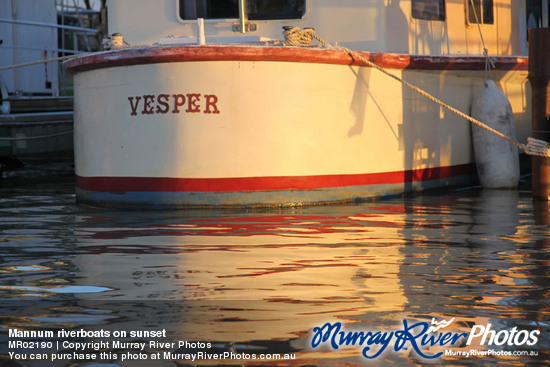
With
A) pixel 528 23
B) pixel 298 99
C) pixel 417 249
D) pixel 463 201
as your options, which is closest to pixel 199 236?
pixel 417 249

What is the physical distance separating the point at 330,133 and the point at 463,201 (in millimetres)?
1456

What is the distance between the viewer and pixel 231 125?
768 cm

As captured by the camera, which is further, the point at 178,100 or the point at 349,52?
the point at 349,52

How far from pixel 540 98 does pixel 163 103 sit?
11.7 feet

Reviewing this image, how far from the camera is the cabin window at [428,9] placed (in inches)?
354

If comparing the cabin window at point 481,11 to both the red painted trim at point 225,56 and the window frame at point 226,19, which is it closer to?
the red painted trim at point 225,56

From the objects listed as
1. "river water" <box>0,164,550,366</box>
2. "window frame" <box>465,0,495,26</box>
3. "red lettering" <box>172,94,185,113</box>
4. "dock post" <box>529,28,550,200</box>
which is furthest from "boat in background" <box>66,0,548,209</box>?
"dock post" <box>529,28,550,200</box>

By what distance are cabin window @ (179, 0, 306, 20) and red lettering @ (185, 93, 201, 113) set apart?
1317 mm

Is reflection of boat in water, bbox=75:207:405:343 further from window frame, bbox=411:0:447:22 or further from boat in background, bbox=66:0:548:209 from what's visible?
window frame, bbox=411:0:447:22

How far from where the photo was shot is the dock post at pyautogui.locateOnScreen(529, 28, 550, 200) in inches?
323

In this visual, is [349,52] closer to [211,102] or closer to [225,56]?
[225,56]

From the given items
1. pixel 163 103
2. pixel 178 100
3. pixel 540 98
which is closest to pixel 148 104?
pixel 163 103

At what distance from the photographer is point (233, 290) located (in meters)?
4.25

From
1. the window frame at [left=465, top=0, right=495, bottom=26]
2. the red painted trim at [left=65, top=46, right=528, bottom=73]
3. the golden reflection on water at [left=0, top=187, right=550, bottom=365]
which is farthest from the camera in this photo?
the window frame at [left=465, top=0, right=495, bottom=26]
